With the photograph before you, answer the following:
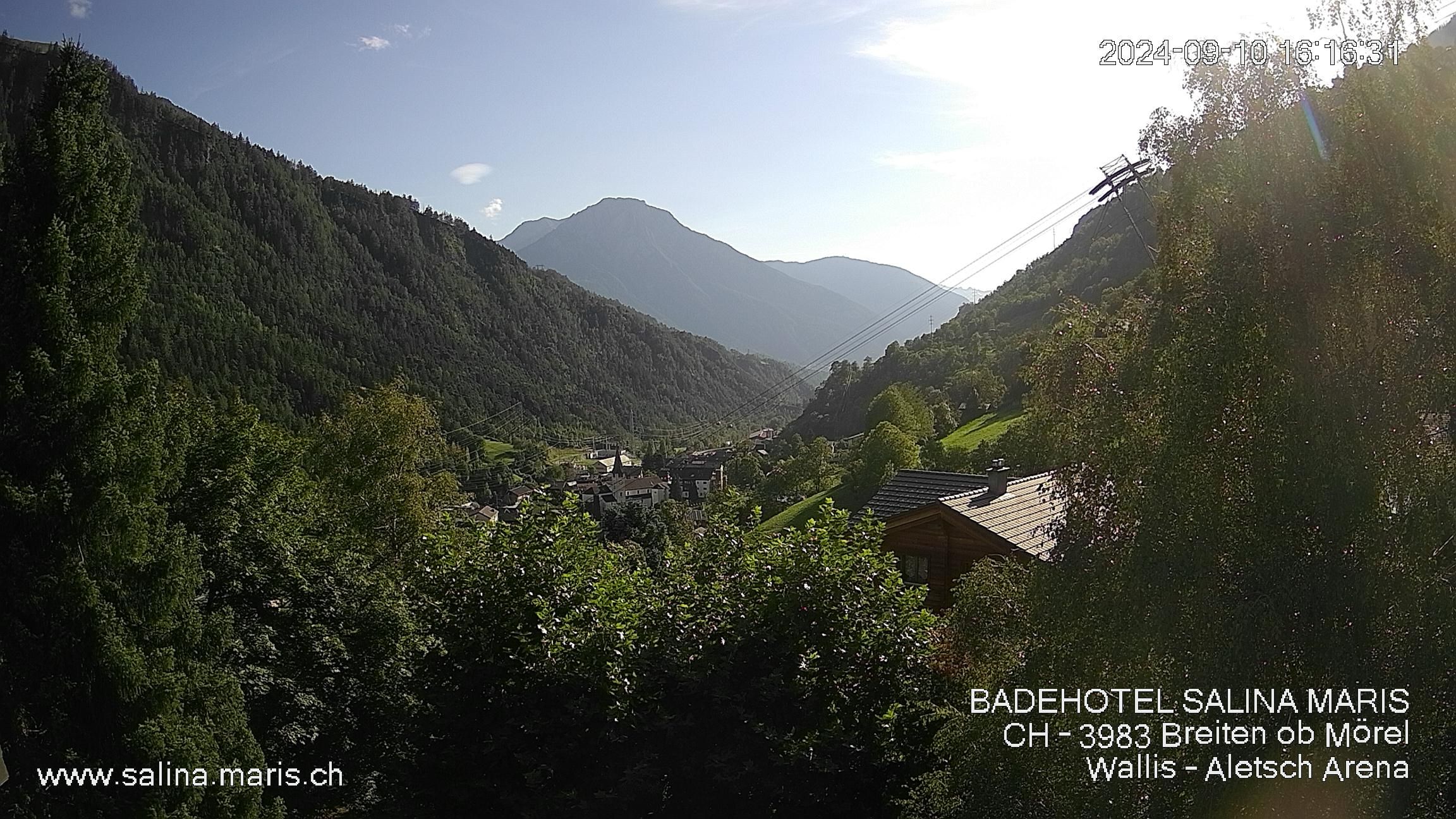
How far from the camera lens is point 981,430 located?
57156 mm

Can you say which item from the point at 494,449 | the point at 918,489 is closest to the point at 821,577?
the point at 918,489

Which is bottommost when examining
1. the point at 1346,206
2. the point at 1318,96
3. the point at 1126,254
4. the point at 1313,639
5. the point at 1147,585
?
the point at 1313,639

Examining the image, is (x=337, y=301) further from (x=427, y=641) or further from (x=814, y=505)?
(x=427, y=641)

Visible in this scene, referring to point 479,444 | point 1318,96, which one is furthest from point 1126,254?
point 1318,96

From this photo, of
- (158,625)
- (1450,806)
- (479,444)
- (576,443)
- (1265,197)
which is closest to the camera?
(1450,806)

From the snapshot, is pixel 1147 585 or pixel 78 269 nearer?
pixel 1147 585

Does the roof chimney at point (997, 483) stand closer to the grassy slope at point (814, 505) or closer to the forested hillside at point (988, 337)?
the grassy slope at point (814, 505)

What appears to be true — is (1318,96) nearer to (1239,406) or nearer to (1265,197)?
(1265,197)

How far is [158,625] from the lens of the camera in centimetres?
892

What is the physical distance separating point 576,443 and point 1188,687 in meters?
147

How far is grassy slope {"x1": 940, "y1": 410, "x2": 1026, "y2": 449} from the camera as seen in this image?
4944 centimetres

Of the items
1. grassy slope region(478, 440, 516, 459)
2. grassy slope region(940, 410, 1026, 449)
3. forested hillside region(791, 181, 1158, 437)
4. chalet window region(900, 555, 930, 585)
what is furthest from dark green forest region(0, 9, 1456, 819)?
grassy slope region(478, 440, 516, 459)

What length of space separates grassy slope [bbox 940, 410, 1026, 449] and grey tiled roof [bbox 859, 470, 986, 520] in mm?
25386

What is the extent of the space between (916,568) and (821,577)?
9.31 m
